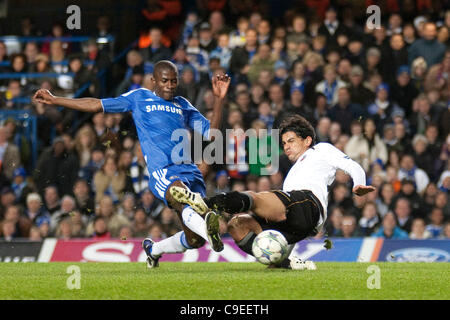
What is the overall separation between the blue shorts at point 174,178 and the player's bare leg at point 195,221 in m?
0.12

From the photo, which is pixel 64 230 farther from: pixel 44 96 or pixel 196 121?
pixel 44 96

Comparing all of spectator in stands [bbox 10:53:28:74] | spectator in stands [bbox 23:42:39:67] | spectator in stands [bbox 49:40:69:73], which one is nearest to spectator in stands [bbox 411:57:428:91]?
spectator in stands [bbox 49:40:69:73]

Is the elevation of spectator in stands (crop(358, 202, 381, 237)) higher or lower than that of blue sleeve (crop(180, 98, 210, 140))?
lower

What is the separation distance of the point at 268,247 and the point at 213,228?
550mm

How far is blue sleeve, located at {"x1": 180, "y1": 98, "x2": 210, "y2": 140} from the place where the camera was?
9.62 meters

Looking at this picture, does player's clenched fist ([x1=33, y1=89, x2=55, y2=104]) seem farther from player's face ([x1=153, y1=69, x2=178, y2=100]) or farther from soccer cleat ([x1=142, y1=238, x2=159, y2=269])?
soccer cleat ([x1=142, y1=238, x2=159, y2=269])

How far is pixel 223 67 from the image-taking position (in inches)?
607

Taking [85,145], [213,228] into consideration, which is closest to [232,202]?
[213,228]

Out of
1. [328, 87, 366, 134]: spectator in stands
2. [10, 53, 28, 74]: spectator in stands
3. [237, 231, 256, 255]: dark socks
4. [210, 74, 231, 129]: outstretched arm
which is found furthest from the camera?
[10, 53, 28, 74]: spectator in stands

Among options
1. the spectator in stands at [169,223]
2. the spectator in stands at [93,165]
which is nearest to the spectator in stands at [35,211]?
the spectator in stands at [93,165]

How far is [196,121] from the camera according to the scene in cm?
965

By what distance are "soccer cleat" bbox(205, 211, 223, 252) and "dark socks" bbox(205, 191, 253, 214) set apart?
0.08m
